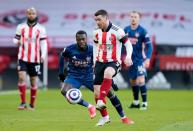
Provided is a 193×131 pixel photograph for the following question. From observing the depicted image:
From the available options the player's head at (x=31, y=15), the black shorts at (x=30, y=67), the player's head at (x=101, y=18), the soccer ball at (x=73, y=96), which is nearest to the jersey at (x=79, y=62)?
the soccer ball at (x=73, y=96)

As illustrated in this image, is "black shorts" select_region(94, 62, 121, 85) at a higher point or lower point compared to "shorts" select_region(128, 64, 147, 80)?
higher

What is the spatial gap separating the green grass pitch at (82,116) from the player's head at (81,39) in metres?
1.41

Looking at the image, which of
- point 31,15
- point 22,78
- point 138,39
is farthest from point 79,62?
point 138,39

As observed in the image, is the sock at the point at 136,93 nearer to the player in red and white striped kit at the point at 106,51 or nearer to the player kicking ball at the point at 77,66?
the player kicking ball at the point at 77,66

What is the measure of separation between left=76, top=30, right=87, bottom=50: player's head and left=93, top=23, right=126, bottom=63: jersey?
0.73 ft

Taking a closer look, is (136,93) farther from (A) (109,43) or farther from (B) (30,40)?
(A) (109,43)

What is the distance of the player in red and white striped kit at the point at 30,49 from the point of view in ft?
58.7

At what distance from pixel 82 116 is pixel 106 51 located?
2.37 meters

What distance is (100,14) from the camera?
530 inches

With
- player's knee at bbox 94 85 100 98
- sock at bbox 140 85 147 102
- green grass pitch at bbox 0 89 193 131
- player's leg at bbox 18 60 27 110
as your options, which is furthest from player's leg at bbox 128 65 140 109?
player's knee at bbox 94 85 100 98

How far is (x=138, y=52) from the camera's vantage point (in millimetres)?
18250

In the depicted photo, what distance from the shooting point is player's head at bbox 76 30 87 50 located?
45.5 feet

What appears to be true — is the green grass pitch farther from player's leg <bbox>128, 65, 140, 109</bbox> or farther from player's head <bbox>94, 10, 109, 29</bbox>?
player's head <bbox>94, 10, 109, 29</bbox>

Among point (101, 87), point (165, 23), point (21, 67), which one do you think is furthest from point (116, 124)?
point (165, 23)
